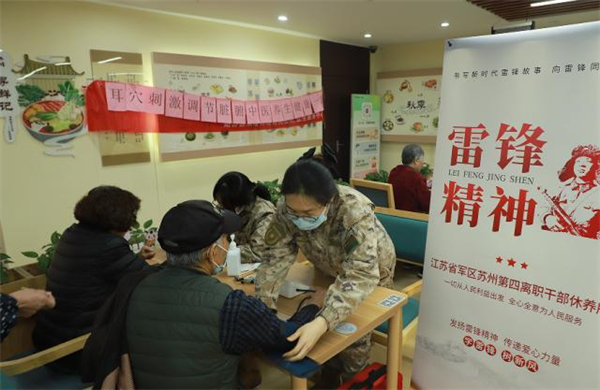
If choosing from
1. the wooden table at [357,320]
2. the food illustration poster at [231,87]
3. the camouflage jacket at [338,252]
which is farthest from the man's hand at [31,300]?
the food illustration poster at [231,87]

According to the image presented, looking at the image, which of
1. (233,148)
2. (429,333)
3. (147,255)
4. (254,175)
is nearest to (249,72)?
(233,148)

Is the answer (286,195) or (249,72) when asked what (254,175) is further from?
(286,195)

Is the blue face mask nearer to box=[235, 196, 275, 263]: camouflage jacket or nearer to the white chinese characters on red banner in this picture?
box=[235, 196, 275, 263]: camouflage jacket

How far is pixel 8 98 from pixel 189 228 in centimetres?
261

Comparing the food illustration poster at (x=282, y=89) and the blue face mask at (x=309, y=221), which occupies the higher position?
the food illustration poster at (x=282, y=89)

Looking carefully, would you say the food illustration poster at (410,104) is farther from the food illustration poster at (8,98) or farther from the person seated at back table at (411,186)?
the food illustration poster at (8,98)

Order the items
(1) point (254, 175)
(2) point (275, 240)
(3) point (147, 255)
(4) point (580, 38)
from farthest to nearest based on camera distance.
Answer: (1) point (254, 175)
(3) point (147, 255)
(2) point (275, 240)
(4) point (580, 38)

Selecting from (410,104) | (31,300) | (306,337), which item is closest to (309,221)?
(306,337)

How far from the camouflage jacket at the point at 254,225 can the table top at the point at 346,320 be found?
232mm

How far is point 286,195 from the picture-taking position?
1.39 m

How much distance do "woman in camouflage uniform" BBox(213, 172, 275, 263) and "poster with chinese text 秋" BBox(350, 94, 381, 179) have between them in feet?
12.9

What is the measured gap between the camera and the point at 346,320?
1.35m

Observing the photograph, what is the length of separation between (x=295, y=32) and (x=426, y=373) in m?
4.13

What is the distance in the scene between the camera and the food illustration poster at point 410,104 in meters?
5.83
